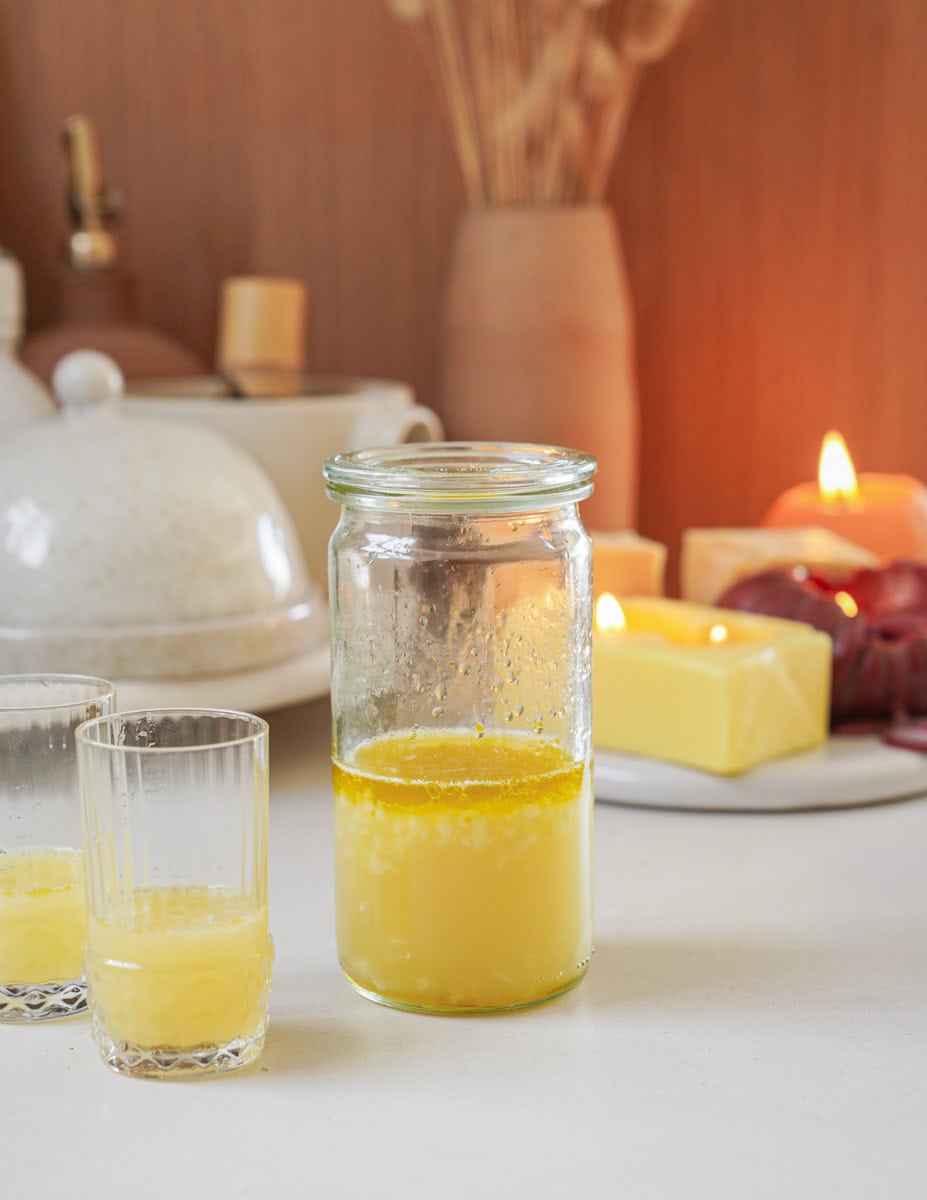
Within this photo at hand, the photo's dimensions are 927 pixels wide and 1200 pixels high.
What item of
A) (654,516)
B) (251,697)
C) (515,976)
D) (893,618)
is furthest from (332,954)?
(654,516)

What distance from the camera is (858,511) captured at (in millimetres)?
1046

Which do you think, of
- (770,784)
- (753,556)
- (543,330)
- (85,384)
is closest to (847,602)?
(753,556)

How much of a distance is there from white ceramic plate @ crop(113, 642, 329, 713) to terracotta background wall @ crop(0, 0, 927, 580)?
494 mm

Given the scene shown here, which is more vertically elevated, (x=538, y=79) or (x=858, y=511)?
(x=538, y=79)

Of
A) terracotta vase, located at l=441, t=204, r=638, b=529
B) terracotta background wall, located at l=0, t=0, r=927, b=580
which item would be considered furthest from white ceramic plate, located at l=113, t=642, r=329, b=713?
terracotta background wall, located at l=0, t=0, r=927, b=580

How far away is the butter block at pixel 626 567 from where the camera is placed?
91cm

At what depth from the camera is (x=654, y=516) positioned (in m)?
1.24

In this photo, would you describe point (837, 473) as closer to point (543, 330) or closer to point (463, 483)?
point (543, 330)

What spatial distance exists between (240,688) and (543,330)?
438 millimetres

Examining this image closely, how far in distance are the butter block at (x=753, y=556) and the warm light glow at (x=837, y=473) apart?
0.33 ft

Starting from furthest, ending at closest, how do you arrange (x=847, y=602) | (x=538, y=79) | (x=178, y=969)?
(x=538, y=79) → (x=847, y=602) → (x=178, y=969)

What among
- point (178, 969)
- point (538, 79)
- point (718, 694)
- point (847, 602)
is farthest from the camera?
point (538, 79)

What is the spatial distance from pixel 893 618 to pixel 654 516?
16.6 inches

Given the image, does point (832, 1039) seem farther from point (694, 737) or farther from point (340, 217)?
point (340, 217)
